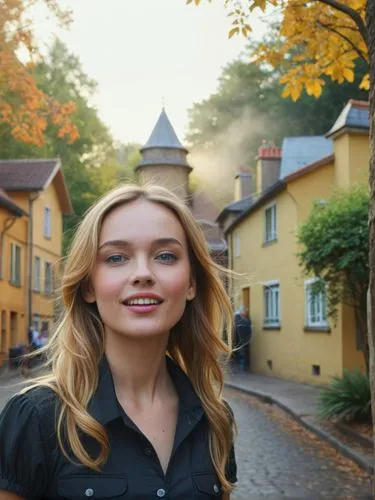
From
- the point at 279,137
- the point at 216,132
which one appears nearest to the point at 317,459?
the point at 279,137

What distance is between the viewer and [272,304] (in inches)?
989

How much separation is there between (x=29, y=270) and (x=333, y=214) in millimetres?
22778

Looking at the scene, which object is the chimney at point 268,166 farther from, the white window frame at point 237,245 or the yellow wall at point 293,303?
the white window frame at point 237,245

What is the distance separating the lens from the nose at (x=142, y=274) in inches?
77.4


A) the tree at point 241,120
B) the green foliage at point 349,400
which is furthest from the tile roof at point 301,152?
the green foliage at point 349,400

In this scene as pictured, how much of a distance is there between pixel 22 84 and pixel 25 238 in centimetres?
1892

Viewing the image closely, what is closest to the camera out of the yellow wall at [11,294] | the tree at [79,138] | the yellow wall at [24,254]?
the yellow wall at [11,294]

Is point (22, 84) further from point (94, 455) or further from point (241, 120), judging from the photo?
point (241, 120)

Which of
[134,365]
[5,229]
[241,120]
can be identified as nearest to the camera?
[134,365]

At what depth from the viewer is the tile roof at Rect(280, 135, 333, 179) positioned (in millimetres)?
26875

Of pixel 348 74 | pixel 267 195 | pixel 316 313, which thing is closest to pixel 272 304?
pixel 267 195

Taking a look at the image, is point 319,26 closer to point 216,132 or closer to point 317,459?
point 317,459

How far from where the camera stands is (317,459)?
9.37 meters

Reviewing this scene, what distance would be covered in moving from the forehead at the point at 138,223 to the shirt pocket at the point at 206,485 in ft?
1.98
